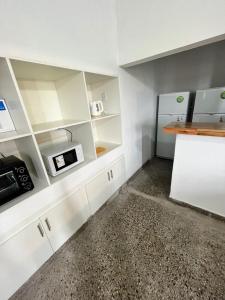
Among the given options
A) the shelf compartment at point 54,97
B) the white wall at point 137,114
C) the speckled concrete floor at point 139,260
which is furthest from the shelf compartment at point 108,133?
the speckled concrete floor at point 139,260

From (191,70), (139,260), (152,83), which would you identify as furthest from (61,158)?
(191,70)

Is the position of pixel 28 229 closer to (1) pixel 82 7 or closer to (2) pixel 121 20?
(1) pixel 82 7

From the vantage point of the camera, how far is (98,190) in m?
1.71

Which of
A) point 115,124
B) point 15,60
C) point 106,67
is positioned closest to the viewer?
point 15,60

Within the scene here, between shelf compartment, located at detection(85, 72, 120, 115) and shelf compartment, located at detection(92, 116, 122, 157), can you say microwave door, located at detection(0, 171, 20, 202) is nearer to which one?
shelf compartment, located at detection(92, 116, 122, 157)

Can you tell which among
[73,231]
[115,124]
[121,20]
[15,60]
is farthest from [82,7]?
[73,231]

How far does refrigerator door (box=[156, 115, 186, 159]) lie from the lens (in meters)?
2.74

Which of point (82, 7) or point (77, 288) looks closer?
point (77, 288)

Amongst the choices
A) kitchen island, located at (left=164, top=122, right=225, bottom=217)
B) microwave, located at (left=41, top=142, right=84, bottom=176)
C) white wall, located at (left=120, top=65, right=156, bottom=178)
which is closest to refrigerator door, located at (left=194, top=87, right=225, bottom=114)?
white wall, located at (left=120, top=65, right=156, bottom=178)

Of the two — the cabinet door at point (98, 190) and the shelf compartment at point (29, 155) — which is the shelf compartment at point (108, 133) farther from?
the shelf compartment at point (29, 155)

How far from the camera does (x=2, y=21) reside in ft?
2.93

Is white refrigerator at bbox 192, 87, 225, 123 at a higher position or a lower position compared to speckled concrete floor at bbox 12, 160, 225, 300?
higher

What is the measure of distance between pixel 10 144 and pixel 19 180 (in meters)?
0.43

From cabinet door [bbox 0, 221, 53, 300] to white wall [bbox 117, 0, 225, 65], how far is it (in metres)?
2.05
